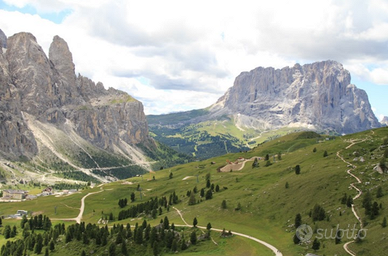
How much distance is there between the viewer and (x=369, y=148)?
128500mm

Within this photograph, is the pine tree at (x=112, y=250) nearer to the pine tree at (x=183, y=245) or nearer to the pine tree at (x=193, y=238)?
the pine tree at (x=183, y=245)

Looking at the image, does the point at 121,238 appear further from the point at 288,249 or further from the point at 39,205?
the point at 39,205

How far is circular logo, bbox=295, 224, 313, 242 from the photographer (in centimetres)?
7581

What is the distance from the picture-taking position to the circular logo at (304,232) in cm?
7581

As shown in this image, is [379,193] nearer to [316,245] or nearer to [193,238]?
[316,245]

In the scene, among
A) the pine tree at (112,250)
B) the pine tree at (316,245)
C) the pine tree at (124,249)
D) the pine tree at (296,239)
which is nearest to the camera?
the pine tree at (316,245)

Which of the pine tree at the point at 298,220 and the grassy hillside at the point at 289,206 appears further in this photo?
the pine tree at the point at 298,220

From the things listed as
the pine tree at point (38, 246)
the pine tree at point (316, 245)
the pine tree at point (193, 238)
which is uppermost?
the pine tree at point (316, 245)

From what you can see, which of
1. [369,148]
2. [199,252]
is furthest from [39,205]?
[369,148]

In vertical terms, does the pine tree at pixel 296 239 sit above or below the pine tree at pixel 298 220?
below

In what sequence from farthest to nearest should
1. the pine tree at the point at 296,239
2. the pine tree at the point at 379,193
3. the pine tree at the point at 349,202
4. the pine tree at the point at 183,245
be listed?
the pine tree at the point at 183,245 < the pine tree at the point at 349,202 < the pine tree at the point at 379,193 < the pine tree at the point at 296,239

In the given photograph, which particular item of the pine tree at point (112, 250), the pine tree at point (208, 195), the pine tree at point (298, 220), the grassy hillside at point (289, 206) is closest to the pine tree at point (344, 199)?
the grassy hillside at point (289, 206)

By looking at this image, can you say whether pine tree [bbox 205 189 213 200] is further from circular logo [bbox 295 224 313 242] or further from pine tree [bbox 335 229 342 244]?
pine tree [bbox 335 229 342 244]

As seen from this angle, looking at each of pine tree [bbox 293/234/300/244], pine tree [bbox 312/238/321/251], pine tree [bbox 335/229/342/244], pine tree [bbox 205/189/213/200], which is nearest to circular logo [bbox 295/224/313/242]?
pine tree [bbox 293/234/300/244]
